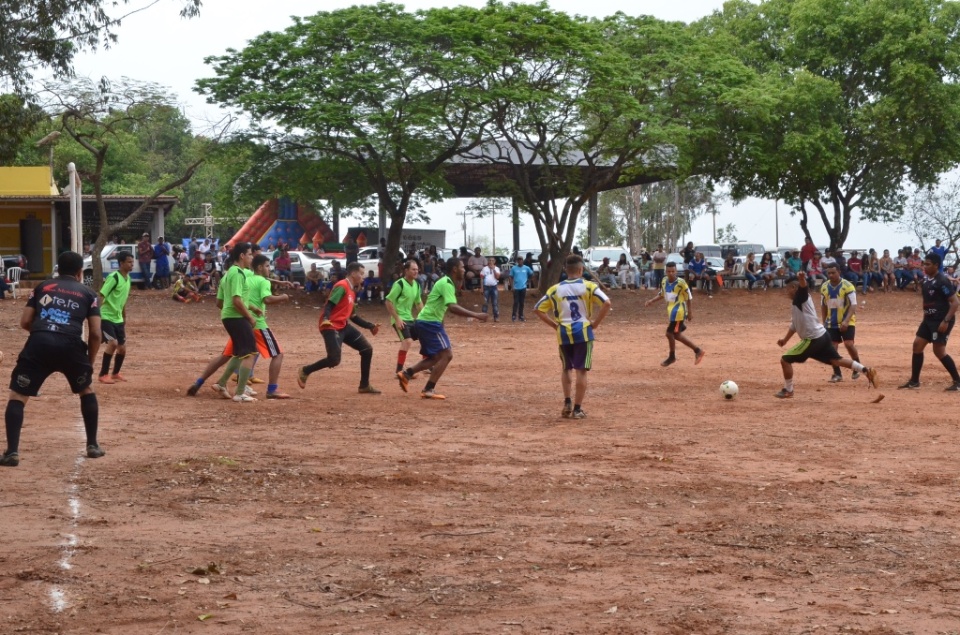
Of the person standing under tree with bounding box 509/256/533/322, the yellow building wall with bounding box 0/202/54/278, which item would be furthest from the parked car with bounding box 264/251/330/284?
the person standing under tree with bounding box 509/256/533/322

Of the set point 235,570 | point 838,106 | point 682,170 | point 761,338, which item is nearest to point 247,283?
point 235,570

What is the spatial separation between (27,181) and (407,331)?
28.8 metres

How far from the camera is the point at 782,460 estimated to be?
33.5ft

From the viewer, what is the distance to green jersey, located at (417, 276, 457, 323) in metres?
14.4

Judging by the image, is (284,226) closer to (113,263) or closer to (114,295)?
(113,263)

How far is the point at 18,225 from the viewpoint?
40.7 meters

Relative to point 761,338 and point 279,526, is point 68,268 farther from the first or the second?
point 761,338

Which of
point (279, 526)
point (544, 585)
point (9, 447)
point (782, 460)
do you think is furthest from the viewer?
point (782, 460)

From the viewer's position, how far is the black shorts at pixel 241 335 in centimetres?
1339

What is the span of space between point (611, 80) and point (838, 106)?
1108 centimetres

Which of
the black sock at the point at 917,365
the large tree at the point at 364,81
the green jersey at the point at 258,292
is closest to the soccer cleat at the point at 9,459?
the green jersey at the point at 258,292

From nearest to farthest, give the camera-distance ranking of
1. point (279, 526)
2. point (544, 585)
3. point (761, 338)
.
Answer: point (544, 585), point (279, 526), point (761, 338)

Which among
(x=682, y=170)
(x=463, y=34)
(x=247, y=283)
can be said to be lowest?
(x=247, y=283)

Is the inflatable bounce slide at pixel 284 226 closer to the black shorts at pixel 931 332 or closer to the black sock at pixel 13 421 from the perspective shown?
the black shorts at pixel 931 332
